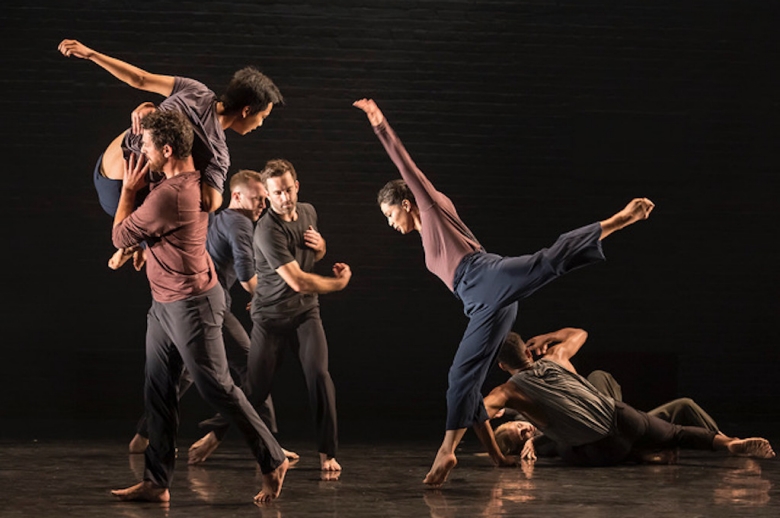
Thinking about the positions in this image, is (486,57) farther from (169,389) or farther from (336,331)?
(169,389)

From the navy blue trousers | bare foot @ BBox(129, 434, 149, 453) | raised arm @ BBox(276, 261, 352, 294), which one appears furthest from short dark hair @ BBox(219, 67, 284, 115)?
bare foot @ BBox(129, 434, 149, 453)

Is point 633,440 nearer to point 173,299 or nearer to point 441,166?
point 173,299

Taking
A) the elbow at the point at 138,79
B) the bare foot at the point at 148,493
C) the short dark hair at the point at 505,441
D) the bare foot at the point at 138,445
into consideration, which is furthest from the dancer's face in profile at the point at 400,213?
the bare foot at the point at 138,445

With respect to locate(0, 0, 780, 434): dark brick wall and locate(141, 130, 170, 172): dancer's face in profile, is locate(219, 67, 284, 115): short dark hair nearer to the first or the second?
locate(141, 130, 170, 172): dancer's face in profile

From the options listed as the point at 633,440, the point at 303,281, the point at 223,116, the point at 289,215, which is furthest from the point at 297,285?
the point at 633,440

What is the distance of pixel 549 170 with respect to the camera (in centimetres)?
887

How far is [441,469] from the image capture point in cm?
552

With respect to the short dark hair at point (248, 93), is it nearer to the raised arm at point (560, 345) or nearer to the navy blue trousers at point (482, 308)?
the navy blue trousers at point (482, 308)

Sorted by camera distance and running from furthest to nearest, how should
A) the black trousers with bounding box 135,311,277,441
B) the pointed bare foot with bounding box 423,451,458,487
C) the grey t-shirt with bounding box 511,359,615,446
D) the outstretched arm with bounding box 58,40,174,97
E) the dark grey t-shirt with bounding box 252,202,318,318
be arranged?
the black trousers with bounding box 135,311,277,441, the grey t-shirt with bounding box 511,359,615,446, the dark grey t-shirt with bounding box 252,202,318,318, the pointed bare foot with bounding box 423,451,458,487, the outstretched arm with bounding box 58,40,174,97

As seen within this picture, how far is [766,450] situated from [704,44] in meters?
3.66

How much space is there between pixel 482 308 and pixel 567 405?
35.2 inches

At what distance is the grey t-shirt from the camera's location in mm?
6105

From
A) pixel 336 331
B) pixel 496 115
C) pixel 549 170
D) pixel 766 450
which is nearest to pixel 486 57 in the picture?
pixel 496 115

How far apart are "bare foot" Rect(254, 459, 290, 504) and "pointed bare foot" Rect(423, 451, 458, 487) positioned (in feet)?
2.78
